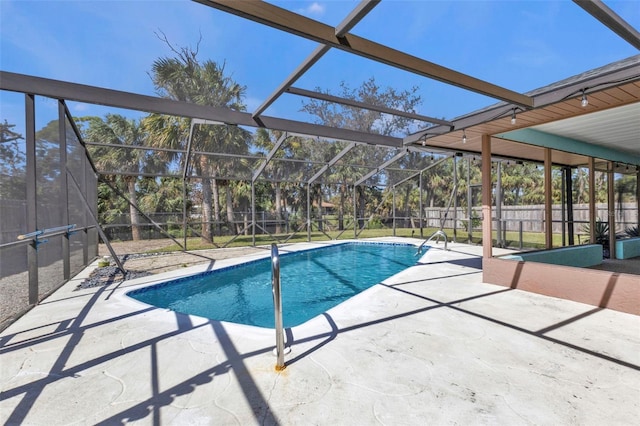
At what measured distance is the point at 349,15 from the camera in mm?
2172

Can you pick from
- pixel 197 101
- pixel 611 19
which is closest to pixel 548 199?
pixel 611 19

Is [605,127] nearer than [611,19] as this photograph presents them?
No

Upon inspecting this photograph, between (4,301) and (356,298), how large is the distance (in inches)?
161

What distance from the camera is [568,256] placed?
534 cm

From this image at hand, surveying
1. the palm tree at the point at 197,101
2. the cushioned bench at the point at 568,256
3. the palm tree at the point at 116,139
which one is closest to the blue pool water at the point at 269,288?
the cushioned bench at the point at 568,256

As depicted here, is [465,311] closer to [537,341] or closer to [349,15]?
A: [537,341]

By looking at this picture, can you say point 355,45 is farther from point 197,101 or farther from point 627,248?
point 197,101

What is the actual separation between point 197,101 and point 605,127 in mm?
10569

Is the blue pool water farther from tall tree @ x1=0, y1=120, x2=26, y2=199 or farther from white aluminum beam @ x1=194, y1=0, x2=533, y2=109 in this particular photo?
white aluminum beam @ x1=194, y1=0, x2=533, y2=109

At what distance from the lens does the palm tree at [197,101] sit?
907 cm

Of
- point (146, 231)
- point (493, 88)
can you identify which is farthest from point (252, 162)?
point (493, 88)

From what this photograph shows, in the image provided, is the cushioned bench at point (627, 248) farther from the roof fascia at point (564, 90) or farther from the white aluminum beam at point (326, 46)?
the white aluminum beam at point (326, 46)

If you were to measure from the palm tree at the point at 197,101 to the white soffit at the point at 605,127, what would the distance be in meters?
8.38

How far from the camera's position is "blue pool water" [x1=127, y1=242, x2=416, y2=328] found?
14.5 feet
